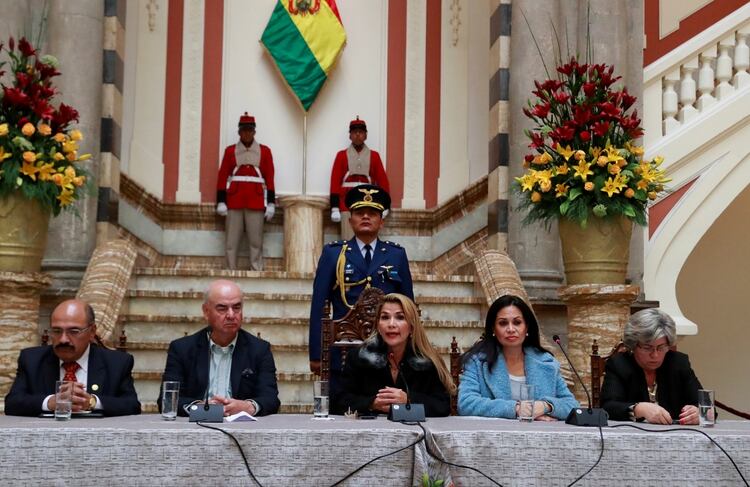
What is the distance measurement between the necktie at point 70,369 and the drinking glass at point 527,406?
1.57m

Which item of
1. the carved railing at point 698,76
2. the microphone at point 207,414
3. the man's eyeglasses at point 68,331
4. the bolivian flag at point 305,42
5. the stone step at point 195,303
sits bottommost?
the microphone at point 207,414

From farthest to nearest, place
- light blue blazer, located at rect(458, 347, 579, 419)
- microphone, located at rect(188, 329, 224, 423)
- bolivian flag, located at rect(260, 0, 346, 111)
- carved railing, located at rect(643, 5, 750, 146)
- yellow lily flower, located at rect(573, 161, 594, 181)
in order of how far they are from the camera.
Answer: bolivian flag, located at rect(260, 0, 346, 111) → carved railing, located at rect(643, 5, 750, 146) → yellow lily flower, located at rect(573, 161, 594, 181) → light blue blazer, located at rect(458, 347, 579, 419) → microphone, located at rect(188, 329, 224, 423)

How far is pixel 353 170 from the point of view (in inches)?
354

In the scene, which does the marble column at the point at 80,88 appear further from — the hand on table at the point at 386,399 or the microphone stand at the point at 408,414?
the microphone stand at the point at 408,414

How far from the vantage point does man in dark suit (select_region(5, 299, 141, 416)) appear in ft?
12.2

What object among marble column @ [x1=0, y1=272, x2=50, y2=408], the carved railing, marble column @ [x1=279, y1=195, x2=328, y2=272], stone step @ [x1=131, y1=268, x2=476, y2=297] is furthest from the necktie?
marble column @ [x1=279, y1=195, x2=328, y2=272]

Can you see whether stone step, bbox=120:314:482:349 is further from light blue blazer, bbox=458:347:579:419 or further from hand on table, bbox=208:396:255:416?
hand on table, bbox=208:396:255:416

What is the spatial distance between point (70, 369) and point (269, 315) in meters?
2.97

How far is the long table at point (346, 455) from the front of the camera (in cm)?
264

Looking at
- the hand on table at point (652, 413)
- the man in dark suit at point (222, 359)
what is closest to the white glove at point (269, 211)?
the man in dark suit at point (222, 359)

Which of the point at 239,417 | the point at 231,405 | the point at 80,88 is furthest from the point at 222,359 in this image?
the point at 80,88

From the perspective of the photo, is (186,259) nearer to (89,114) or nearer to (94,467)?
(89,114)

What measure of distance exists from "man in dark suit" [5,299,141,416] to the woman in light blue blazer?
118cm

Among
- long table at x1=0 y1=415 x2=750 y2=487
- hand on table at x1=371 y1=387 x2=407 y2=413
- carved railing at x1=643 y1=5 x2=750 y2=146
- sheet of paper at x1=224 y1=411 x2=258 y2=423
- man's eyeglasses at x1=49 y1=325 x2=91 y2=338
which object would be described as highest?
carved railing at x1=643 y1=5 x2=750 y2=146
